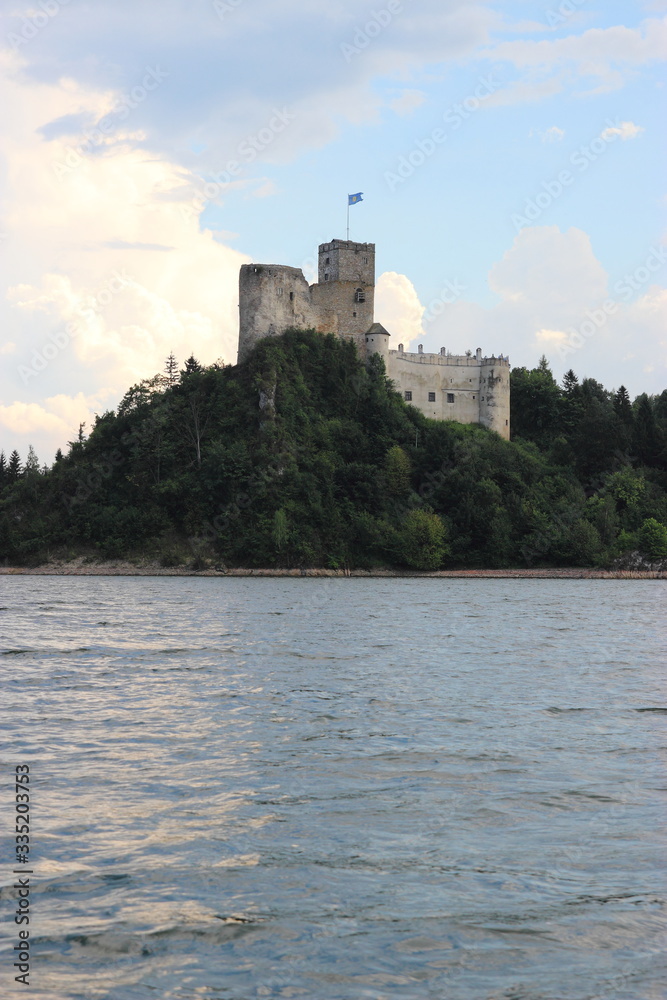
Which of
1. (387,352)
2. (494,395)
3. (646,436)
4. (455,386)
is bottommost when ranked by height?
(646,436)

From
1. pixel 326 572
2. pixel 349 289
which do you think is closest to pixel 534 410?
pixel 349 289

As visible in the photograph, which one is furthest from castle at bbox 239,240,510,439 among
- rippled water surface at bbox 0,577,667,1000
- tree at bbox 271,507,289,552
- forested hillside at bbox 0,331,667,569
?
rippled water surface at bbox 0,577,667,1000

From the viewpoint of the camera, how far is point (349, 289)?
298ft

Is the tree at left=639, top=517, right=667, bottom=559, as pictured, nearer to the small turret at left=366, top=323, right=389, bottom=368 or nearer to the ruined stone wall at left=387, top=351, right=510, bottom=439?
the ruined stone wall at left=387, top=351, right=510, bottom=439

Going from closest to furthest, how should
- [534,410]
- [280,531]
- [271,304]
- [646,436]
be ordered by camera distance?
[280,531] < [271,304] < [646,436] < [534,410]

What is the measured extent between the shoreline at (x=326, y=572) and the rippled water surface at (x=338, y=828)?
54910 mm

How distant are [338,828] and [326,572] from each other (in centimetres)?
6924

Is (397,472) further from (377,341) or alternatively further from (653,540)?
A: (653,540)

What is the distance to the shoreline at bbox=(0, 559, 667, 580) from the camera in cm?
7800

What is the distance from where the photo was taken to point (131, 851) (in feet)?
29.9

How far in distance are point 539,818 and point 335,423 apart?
7770 centimetres

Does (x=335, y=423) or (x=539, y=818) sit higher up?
(x=335, y=423)

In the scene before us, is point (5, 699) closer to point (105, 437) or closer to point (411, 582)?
point (411, 582)

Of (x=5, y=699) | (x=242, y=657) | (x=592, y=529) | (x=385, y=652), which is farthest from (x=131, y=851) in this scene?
(x=592, y=529)
